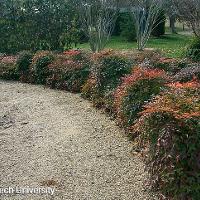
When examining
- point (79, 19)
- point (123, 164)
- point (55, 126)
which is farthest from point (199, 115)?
point (79, 19)

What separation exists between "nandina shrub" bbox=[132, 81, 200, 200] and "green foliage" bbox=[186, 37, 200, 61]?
5.78m

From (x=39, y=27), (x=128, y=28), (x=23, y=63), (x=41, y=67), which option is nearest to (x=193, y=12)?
(x=39, y=27)

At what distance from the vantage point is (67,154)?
620cm

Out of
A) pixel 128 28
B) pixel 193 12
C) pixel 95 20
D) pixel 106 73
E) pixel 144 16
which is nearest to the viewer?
pixel 106 73

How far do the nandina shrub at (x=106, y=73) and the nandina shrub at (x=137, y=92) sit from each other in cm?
140

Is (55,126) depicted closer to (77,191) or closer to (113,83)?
(113,83)

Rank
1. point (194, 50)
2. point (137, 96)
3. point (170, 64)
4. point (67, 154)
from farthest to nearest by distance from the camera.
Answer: point (194, 50) → point (170, 64) → point (137, 96) → point (67, 154)

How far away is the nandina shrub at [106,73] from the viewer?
28.3 ft

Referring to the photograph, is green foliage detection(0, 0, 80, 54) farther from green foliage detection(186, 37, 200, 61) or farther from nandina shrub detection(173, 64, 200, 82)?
nandina shrub detection(173, 64, 200, 82)

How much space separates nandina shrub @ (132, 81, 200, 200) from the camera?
4352 millimetres

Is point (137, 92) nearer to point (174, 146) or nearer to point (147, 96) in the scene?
point (147, 96)

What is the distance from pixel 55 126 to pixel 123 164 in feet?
6.82

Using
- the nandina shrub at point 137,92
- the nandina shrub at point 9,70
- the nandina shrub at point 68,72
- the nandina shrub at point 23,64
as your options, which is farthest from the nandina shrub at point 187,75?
the nandina shrub at point 9,70

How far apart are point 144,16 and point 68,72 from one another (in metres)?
8.38
